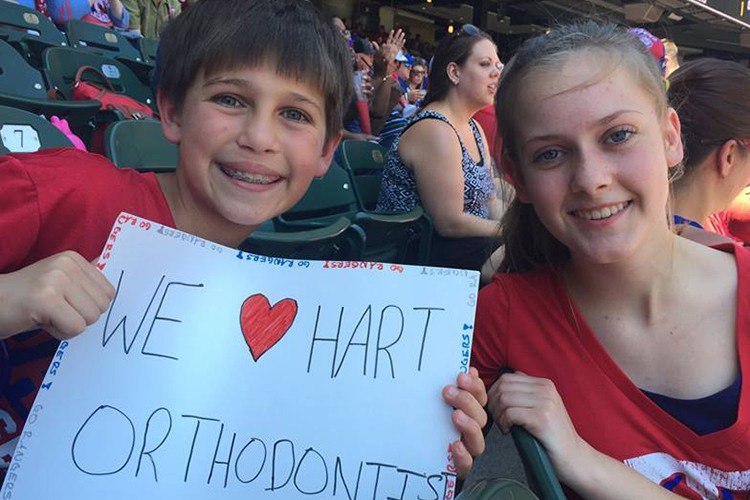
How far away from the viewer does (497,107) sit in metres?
1.30

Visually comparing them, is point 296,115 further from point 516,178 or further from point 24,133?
point 24,133

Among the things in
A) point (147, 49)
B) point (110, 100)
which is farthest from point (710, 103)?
point (147, 49)

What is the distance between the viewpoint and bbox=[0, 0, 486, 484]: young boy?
33.2 inches

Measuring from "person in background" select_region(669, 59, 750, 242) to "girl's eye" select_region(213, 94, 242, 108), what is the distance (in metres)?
1.19

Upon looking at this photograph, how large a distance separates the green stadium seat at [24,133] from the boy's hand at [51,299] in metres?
1.07

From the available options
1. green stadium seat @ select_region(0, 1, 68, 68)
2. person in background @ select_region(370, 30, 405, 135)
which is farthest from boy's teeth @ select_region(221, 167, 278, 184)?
person in background @ select_region(370, 30, 405, 135)

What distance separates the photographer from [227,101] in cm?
115

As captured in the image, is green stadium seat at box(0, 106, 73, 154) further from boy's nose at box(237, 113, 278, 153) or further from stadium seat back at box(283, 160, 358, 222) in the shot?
stadium seat back at box(283, 160, 358, 222)

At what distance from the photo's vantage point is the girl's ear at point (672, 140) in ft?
3.91

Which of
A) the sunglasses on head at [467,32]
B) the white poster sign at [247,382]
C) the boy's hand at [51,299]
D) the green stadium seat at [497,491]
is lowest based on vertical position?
the sunglasses on head at [467,32]

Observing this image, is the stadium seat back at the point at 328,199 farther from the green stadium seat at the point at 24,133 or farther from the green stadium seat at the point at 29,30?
the green stadium seat at the point at 29,30

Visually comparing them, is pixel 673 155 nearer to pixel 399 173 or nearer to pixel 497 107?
pixel 497 107

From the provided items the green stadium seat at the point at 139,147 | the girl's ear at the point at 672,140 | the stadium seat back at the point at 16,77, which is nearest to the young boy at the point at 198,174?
the girl's ear at the point at 672,140

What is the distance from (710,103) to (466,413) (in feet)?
4.16
